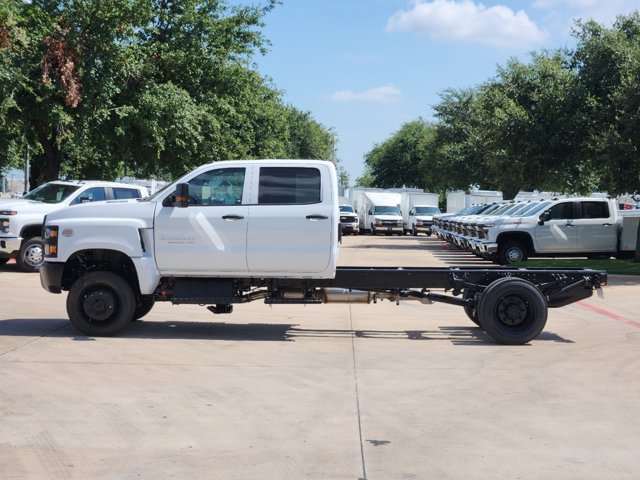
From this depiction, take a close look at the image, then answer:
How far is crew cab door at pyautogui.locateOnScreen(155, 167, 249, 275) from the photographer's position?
10.8m

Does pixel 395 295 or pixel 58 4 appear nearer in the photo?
pixel 395 295

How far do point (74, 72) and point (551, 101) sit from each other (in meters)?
14.5

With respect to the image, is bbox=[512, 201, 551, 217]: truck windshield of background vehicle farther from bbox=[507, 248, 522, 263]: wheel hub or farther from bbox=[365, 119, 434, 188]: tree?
bbox=[365, 119, 434, 188]: tree

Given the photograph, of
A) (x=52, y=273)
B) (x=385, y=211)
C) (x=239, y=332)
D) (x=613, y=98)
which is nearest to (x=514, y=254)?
(x=613, y=98)

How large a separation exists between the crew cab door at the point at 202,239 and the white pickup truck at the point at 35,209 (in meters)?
9.10

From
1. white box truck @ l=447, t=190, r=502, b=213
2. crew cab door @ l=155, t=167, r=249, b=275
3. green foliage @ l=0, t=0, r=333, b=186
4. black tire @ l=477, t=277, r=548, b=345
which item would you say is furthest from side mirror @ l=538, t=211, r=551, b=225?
white box truck @ l=447, t=190, r=502, b=213

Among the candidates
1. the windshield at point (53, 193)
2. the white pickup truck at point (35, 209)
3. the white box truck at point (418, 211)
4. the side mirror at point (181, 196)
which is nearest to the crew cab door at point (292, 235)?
the side mirror at point (181, 196)

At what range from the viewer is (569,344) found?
440 inches

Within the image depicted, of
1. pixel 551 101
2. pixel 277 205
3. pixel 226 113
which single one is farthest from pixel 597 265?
pixel 277 205

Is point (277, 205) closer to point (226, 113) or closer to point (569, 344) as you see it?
point (569, 344)

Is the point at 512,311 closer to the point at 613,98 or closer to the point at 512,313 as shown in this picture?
the point at 512,313

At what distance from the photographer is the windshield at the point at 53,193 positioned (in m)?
20.3

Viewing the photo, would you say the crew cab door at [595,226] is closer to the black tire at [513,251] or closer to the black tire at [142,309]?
the black tire at [513,251]

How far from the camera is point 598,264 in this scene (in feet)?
83.9
